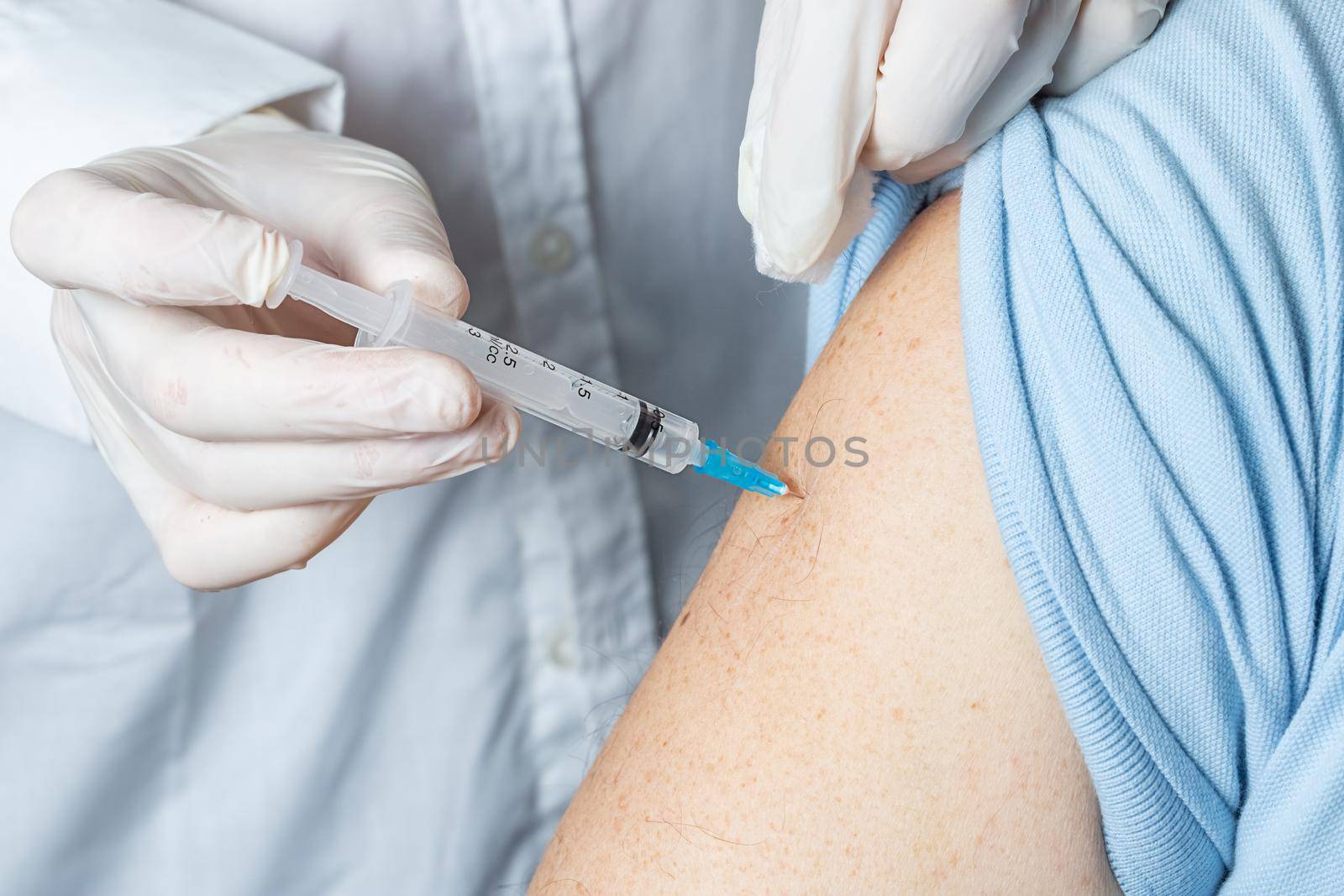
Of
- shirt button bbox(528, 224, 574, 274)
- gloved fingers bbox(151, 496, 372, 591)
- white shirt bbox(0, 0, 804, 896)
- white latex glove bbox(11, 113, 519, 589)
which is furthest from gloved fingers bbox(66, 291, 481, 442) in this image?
shirt button bbox(528, 224, 574, 274)

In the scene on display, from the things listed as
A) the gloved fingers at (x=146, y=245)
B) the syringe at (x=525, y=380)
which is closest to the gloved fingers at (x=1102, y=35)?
the syringe at (x=525, y=380)

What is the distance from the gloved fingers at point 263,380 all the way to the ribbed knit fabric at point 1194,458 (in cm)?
43

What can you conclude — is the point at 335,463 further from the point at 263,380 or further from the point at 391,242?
the point at 391,242

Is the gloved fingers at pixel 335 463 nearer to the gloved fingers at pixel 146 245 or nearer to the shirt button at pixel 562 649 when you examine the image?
the gloved fingers at pixel 146 245

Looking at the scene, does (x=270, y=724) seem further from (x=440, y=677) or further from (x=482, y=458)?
(x=482, y=458)

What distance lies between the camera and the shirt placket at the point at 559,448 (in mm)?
1193

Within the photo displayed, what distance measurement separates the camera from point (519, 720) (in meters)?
1.35

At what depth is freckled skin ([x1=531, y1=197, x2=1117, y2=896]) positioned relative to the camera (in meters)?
0.70

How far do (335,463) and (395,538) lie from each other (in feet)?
1.37

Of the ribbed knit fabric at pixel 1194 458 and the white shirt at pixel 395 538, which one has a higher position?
the ribbed knit fabric at pixel 1194 458

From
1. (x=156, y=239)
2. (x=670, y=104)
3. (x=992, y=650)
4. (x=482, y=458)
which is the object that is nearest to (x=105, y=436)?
(x=156, y=239)

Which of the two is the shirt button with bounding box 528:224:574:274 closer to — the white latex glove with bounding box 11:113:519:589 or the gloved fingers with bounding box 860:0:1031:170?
the white latex glove with bounding box 11:113:519:589

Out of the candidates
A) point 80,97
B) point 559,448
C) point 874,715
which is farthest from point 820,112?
point 80,97

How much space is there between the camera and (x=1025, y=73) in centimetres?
80
